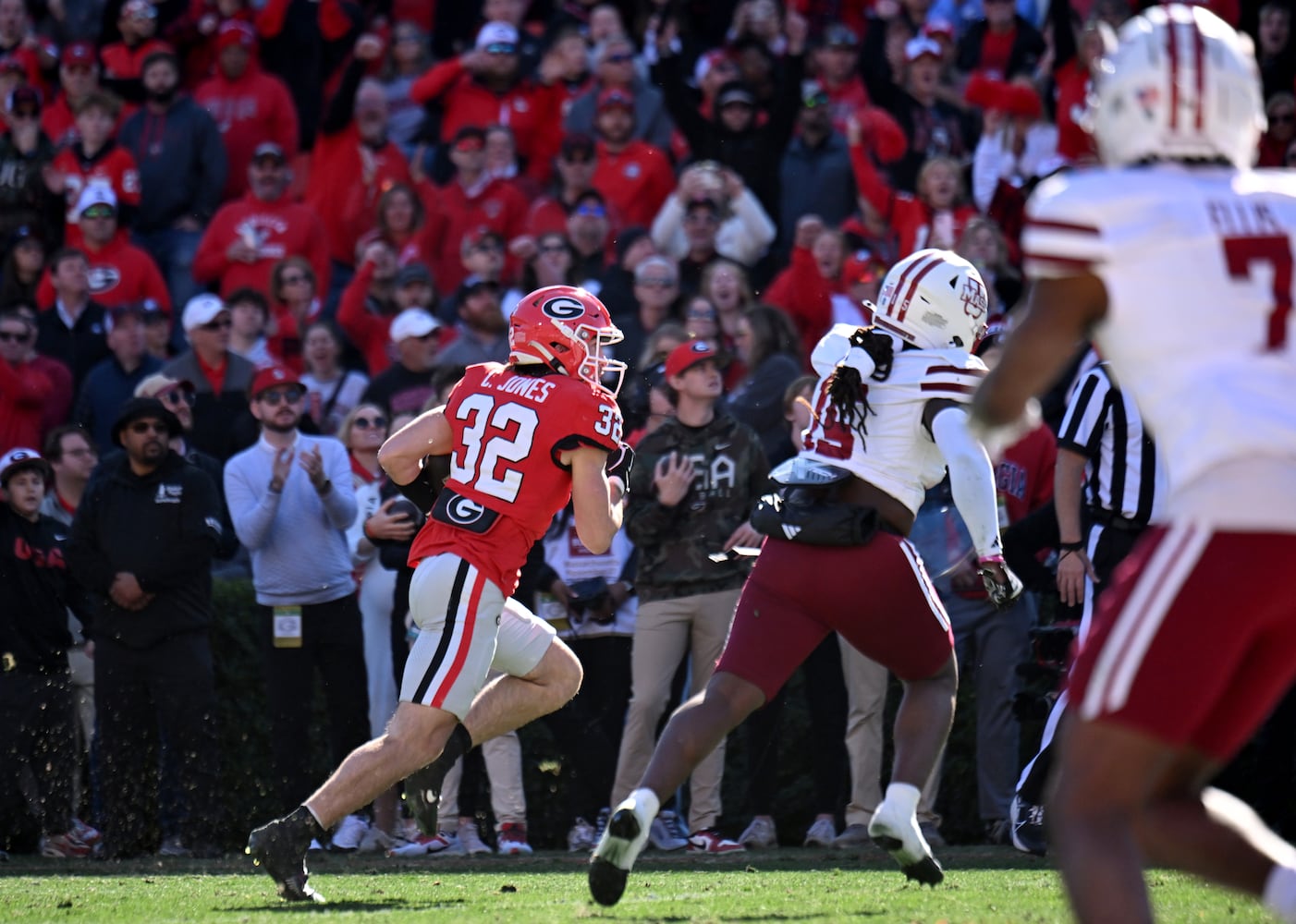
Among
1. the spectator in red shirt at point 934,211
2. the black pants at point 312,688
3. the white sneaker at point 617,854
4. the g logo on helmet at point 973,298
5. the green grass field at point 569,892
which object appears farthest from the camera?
the spectator in red shirt at point 934,211

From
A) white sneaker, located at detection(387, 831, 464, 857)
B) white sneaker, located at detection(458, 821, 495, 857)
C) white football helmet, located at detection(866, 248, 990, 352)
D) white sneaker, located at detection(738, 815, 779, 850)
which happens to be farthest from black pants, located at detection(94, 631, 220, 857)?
white football helmet, located at detection(866, 248, 990, 352)

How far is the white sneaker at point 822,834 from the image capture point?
887 centimetres

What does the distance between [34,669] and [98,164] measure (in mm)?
4689

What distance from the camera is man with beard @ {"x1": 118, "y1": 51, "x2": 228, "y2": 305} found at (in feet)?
42.6

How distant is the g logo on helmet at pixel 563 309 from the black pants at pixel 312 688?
Result: 3335mm

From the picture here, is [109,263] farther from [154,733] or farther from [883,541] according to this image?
[883,541]

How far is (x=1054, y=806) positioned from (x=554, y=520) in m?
6.20

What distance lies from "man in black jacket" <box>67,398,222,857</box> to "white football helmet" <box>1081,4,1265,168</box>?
20.2 ft

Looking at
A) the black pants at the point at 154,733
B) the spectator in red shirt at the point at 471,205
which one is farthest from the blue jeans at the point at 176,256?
the black pants at the point at 154,733

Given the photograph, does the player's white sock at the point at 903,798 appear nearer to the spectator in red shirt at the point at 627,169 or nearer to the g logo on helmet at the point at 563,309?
the g logo on helmet at the point at 563,309

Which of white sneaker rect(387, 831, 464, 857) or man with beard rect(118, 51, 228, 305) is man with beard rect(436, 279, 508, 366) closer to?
man with beard rect(118, 51, 228, 305)

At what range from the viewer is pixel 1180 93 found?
3648mm

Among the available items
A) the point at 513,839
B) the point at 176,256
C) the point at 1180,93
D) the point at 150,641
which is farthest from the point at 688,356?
the point at 1180,93

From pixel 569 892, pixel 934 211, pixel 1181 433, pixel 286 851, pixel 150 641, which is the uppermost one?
pixel 1181 433
